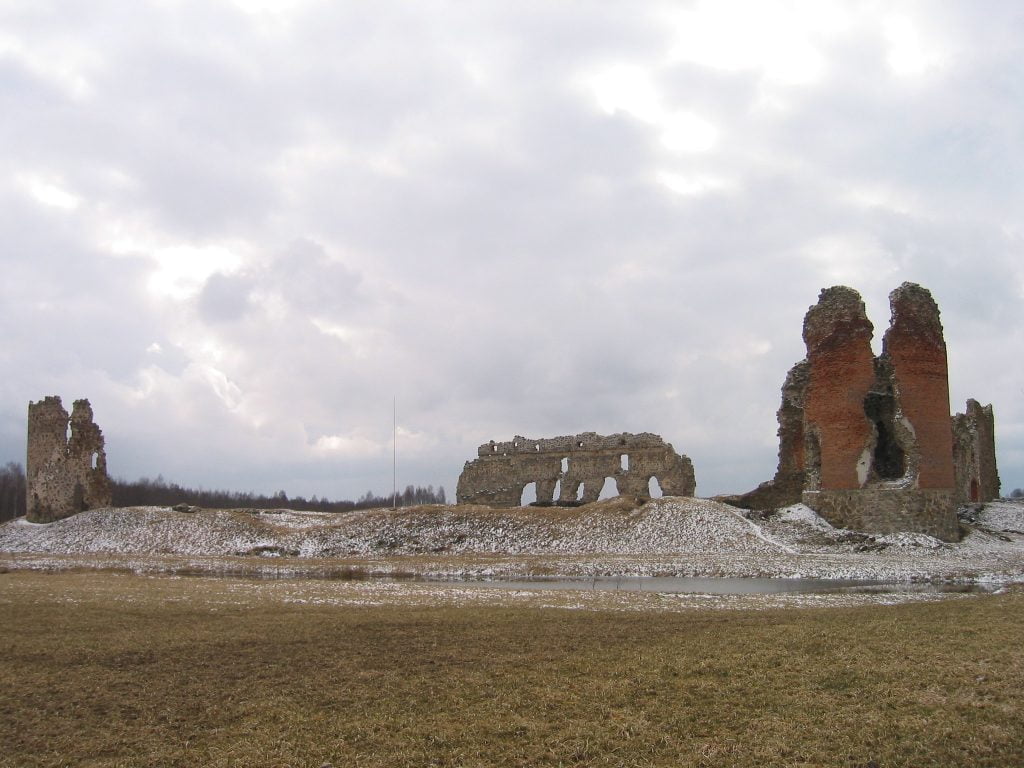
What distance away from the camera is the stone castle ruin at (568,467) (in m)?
52.0

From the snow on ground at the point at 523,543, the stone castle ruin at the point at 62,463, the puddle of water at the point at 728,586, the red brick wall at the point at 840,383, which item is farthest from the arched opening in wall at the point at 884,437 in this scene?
the stone castle ruin at the point at 62,463

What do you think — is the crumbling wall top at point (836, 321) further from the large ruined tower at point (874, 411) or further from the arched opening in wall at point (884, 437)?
the arched opening in wall at point (884, 437)

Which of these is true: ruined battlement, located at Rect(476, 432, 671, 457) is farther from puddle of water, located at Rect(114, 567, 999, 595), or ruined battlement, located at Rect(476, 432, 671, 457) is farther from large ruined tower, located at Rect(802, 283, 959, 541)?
puddle of water, located at Rect(114, 567, 999, 595)

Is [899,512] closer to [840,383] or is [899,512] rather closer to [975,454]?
[840,383]

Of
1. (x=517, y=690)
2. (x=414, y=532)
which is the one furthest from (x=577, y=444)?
(x=517, y=690)

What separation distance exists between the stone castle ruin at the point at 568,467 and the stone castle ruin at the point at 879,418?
17.8 metres

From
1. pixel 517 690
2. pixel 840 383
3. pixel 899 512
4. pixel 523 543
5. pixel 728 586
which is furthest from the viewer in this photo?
pixel 523 543

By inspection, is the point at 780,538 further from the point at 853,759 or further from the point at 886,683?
the point at 853,759

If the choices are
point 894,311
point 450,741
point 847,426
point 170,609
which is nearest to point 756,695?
point 450,741

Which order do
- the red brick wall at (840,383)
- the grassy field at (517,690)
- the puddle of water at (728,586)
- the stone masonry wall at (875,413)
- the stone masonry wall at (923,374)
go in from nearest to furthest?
1. the grassy field at (517,690)
2. the puddle of water at (728,586)
3. the stone masonry wall at (875,413)
4. the stone masonry wall at (923,374)
5. the red brick wall at (840,383)

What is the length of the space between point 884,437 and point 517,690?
97.0 ft

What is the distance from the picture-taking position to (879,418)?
3344 centimetres

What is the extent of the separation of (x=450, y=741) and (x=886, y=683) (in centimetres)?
510

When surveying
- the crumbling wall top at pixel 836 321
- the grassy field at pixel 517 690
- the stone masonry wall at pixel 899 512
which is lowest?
the grassy field at pixel 517 690
